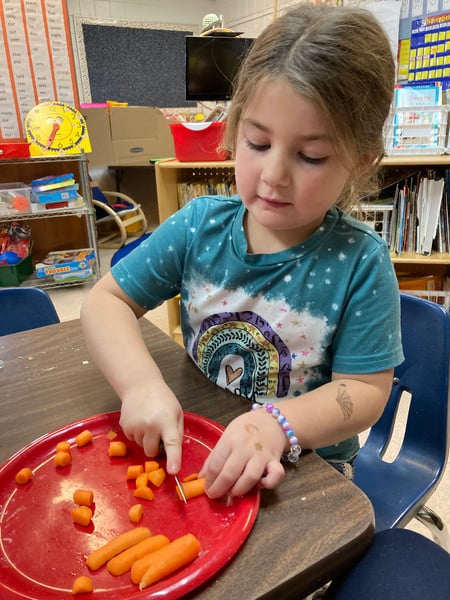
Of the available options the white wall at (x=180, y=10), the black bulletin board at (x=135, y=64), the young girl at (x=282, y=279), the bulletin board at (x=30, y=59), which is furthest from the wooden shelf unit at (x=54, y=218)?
the young girl at (x=282, y=279)

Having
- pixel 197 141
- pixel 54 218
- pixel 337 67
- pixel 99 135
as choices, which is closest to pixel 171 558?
pixel 337 67

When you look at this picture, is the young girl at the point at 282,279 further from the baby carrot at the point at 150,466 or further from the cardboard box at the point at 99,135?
the cardboard box at the point at 99,135

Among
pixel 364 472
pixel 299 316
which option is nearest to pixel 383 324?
pixel 299 316

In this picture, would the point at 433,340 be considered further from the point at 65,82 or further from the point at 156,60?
the point at 156,60

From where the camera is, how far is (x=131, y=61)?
423 cm

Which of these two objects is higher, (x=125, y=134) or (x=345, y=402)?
(x=125, y=134)

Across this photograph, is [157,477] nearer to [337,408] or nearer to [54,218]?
[337,408]

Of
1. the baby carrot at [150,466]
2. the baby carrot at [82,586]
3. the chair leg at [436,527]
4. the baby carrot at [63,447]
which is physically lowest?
the chair leg at [436,527]

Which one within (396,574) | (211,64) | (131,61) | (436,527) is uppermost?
(131,61)

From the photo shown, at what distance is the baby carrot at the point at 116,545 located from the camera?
0.40 meters

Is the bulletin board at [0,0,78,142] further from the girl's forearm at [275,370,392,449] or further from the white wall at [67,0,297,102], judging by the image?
the girl's forearm at [275,370,392,449]

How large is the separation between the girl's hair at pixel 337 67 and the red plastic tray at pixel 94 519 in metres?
0.41

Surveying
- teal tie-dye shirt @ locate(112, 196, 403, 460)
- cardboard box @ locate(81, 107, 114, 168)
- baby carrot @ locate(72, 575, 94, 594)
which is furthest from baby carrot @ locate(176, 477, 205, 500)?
cardboard box @ locate(81, 107, 114, 168)

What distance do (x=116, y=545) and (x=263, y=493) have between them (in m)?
0.15
